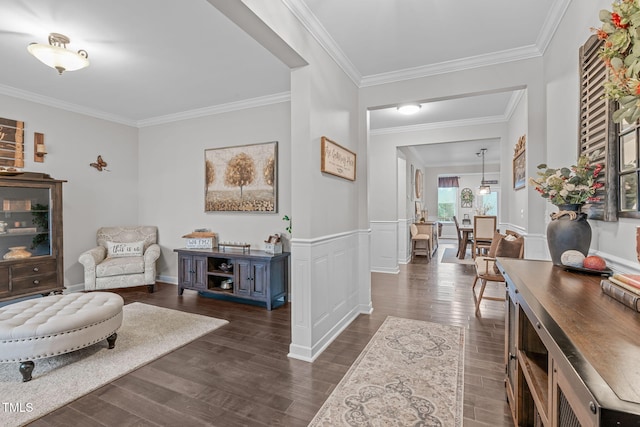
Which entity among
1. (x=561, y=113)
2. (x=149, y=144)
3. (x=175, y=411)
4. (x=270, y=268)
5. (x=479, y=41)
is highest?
(x=479, y=41)

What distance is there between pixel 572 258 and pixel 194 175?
15.8 ft

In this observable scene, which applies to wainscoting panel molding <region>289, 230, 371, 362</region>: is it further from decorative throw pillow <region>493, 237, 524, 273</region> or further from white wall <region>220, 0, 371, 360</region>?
decorative throw pillow <region>493, 237, 524, 273</region>

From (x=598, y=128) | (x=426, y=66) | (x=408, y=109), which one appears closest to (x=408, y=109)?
(x=408, y=109)

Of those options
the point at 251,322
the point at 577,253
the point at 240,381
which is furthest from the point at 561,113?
the point at 251,322

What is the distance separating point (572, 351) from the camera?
0.74 metres

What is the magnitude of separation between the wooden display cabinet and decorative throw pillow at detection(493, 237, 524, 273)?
18.1 ft

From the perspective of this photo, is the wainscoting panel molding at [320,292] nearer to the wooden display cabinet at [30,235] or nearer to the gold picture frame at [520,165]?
the gold picture frame at [520,165]

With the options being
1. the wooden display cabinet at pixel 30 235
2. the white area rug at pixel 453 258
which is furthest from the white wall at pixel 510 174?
the wooden display cabinet at pixel 30 235

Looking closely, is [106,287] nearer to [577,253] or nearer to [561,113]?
[577,253]

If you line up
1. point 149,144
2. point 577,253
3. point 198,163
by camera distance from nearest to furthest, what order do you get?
point 577,253 < point 198,163 < point 149,144

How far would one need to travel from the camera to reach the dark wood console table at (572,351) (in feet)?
1.92

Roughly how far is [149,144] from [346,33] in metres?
4.20

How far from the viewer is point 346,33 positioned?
2.67 m

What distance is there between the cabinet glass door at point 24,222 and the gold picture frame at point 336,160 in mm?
3748
